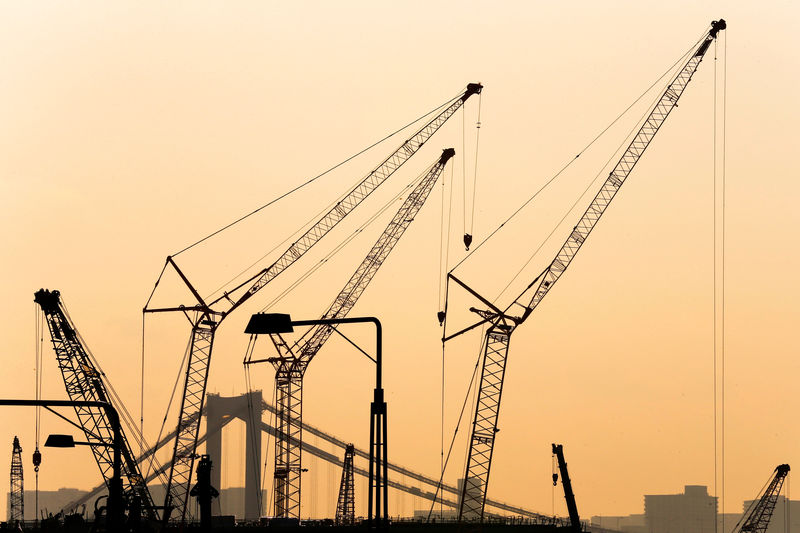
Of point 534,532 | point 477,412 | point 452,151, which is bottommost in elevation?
point 534,532

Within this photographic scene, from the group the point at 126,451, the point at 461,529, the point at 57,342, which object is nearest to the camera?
the point at 57,342

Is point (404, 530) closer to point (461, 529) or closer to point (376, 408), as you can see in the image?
point (461, 529)

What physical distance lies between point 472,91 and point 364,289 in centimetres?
3083

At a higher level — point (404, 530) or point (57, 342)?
point (57, 342)

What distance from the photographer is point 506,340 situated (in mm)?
172125

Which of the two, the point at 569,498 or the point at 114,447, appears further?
the point at 569,498

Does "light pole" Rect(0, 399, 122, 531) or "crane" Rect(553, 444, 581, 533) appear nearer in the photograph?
"light pole" Rect(0, 399, 122, 531)

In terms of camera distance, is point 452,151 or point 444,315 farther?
point 452,151

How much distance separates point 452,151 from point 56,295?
69922 mm

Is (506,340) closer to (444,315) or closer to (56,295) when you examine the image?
(444,315)

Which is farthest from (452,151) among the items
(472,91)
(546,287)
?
(546,287)

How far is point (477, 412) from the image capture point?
172 meters

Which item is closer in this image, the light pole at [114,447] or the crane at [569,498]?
the light pole at [114,447]

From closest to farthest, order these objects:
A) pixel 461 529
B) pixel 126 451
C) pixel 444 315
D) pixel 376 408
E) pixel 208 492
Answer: pixel 376 408, pixel 208 492, pixel 126 451, pixel 444 315, pixel 461 529
